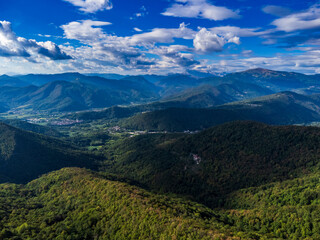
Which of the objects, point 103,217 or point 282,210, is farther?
point 282,210

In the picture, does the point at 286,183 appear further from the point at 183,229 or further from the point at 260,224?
the point at 183,229

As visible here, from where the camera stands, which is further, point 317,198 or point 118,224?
point 317,198

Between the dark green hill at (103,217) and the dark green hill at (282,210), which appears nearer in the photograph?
the dark green hill at (103,217)

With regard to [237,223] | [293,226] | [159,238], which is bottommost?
[237,223]

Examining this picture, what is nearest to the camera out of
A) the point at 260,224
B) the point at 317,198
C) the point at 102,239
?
the point at 102,239

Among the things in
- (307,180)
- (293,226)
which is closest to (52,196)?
(293,226)

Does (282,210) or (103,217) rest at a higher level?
(103,217)

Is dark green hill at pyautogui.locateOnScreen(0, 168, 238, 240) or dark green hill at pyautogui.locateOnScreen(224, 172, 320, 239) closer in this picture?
dark green hill at pyautogui.locateOnScreen(0, 168, 238, 240)

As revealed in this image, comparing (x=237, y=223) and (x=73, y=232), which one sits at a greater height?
(x=73, y=232)
